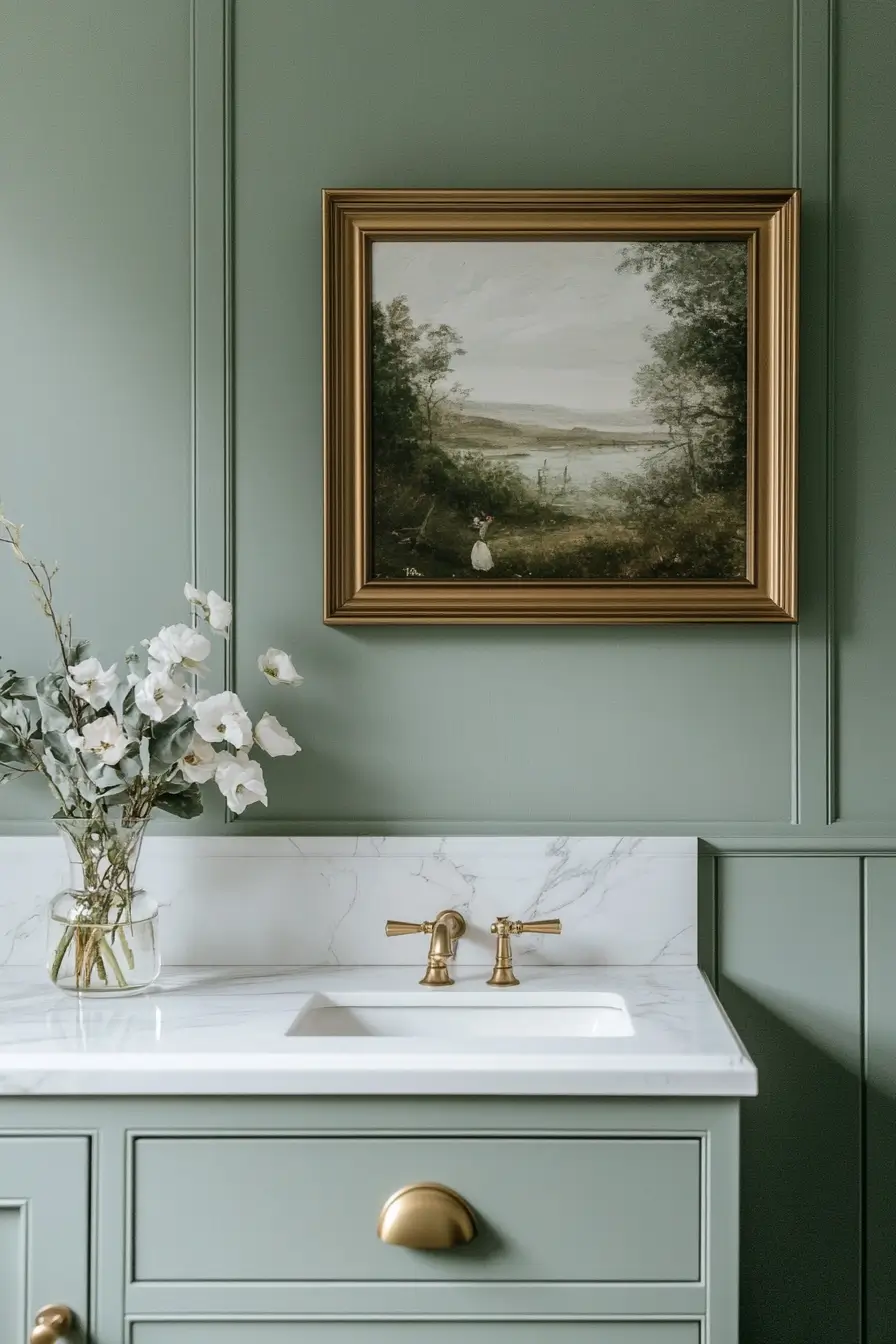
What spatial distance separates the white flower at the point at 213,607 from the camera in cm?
163

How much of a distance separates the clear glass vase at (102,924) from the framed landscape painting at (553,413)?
48cm

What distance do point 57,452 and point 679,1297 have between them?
57.5 inches

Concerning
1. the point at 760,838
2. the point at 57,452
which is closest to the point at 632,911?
the point at 760,838

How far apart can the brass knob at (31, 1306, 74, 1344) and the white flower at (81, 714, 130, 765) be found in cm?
65

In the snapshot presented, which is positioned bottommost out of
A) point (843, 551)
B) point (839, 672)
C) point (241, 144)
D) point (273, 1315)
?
point (273, 1315)

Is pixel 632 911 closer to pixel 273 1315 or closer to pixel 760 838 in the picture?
pixel 760 838

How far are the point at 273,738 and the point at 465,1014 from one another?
48cm

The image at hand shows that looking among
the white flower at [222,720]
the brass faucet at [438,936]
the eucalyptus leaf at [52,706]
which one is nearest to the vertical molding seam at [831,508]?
the brass faucet at [438,936]

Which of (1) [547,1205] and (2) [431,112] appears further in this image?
(2) [431,112]

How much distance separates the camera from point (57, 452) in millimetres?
1780

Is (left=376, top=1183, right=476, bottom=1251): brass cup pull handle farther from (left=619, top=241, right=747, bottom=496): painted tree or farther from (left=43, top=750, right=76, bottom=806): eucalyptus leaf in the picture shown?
(left=619, top=241, right=747, bottom=496): painted tree

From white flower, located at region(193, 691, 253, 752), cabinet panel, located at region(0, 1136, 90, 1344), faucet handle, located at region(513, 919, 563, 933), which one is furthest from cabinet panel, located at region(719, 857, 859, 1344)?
cabinet panel, located at region(0, 1136, 90, 1344)

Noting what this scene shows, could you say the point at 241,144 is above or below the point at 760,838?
above

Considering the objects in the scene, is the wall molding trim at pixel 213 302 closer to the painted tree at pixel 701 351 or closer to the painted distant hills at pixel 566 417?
Answer: the painted distant hills at pixel 566 417
